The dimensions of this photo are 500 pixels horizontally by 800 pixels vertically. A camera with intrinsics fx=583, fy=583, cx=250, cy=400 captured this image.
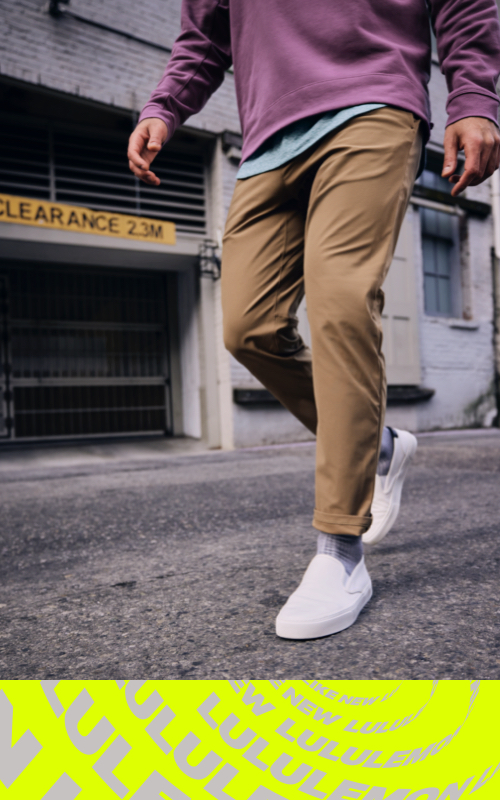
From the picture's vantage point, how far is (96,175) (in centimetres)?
641

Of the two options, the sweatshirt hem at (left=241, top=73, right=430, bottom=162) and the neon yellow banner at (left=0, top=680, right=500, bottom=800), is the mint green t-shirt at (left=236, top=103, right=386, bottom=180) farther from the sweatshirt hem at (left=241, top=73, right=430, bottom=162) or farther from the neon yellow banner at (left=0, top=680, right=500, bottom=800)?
the neon yellow banner at (left=0, top=680, right=500, bottom=800)

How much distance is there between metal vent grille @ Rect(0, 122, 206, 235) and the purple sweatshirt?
5.23 metres

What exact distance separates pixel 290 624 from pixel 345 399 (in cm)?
42

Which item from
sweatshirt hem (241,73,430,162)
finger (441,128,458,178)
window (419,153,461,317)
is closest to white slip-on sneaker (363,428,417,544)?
finger (441,128,458,178)

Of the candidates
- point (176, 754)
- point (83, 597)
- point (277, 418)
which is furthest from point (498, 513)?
point (277, 418)

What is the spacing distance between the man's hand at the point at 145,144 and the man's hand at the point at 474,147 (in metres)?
0.63

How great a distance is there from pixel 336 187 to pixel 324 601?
780mm

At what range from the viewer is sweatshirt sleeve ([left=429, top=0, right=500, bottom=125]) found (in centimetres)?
113

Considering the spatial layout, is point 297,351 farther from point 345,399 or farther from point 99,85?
point 99,85

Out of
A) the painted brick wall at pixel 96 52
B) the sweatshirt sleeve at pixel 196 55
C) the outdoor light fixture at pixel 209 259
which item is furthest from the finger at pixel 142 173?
the outdoor light fixture at pixel 209 259

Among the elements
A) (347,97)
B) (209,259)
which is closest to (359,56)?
(347,97)

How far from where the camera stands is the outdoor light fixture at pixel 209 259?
6605 millimetres

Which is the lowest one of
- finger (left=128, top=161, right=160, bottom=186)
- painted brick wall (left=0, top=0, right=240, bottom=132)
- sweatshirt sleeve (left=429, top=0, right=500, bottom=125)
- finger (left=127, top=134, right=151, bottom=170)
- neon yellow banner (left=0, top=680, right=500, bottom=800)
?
neon yellow banner (left=0, top=680, right=500, bottom=800)

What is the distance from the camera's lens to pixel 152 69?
6.21 meters
